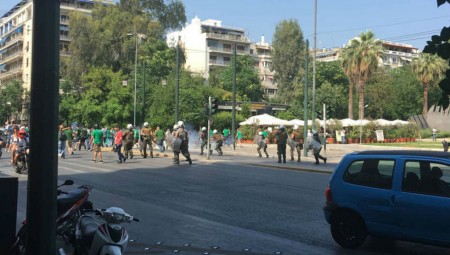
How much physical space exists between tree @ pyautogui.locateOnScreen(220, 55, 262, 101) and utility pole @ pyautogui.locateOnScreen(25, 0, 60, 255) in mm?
67728

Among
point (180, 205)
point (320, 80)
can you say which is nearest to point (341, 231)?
point (180, 205)

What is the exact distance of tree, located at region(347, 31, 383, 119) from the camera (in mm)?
53906

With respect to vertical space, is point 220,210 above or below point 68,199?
below

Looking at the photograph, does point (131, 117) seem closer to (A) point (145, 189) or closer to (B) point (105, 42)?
(B) point (105, 42)

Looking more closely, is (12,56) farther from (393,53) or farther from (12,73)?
(393,53)

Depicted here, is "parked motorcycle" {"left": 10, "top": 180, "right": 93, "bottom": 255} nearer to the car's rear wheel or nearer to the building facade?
the car's rear wheel

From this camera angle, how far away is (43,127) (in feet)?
10.5

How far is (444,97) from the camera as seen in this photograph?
423cm

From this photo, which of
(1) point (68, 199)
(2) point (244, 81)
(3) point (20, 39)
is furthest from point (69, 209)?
(3) point (20, 39)

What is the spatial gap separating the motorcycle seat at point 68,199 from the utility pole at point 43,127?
295 centimetres

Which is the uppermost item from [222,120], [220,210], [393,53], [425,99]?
[393,53]

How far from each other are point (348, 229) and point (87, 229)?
3925mm

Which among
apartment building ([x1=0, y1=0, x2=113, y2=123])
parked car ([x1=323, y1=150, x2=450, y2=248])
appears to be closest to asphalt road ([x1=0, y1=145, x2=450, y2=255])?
parked car ([x1=323, y1=150, x2=450, y2=248])

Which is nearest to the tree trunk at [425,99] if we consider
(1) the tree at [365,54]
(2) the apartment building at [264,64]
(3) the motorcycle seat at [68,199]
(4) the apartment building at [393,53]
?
(1) the tree at [365,54]
